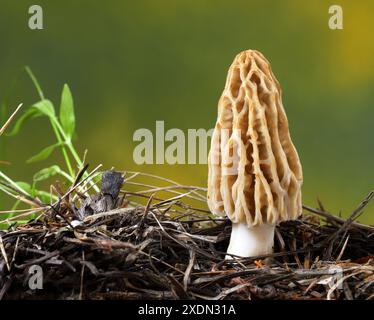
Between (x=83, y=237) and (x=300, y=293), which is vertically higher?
(x=83, y=237)

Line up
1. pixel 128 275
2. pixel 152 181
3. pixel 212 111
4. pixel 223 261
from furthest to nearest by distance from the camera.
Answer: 1. pixel 212 111
2. pixel 152 181
3. pixel 223 261
4. pixel 128 275

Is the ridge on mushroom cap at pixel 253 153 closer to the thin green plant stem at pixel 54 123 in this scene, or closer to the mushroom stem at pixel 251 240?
the mushroom stem at pixel 251 240

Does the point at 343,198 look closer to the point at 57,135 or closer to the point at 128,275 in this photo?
the point at 57,135

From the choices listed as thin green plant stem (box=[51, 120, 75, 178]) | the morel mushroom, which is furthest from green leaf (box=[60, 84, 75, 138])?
the morel mushroom

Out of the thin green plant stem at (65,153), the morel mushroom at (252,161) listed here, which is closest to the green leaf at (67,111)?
the thin green plant stem at (65,153)

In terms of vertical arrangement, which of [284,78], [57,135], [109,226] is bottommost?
[109,226]

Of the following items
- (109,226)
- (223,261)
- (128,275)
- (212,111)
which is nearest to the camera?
(128,275)
